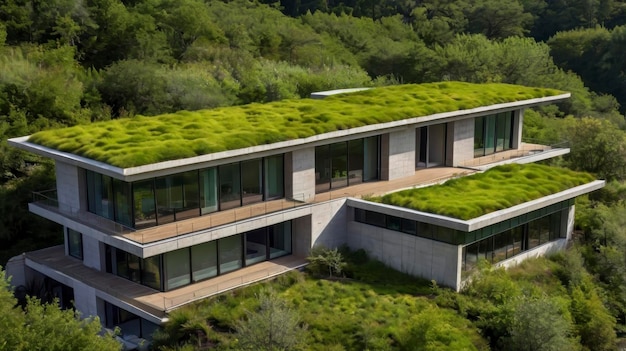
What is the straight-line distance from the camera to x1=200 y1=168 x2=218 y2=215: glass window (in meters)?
33.6

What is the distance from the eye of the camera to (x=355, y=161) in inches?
1587

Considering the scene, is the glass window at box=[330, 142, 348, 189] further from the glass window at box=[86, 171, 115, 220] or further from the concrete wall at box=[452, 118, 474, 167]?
the glass window at box=[86, 171, 115, 220]

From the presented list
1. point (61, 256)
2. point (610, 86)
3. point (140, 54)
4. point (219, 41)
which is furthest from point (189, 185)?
point (610, 86)

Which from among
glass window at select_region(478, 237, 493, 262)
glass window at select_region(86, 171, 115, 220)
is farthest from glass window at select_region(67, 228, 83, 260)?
glass window at select_region(478, 237, 493, 262)

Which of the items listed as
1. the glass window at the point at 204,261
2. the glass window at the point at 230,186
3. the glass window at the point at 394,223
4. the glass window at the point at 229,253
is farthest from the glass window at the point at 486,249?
the glass window at the point at 204,261

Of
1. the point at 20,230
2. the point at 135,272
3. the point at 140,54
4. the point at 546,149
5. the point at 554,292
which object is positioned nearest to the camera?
the point at 135,272

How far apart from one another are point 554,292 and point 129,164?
69.1 ft

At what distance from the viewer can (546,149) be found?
159 feet

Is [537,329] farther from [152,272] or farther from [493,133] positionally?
[493,133]

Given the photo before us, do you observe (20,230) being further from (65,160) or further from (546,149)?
(546,149)

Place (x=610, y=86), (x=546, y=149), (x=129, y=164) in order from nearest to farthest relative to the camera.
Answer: (x=129, y=164)
(x=546, y=149)
(x=610, y=86)

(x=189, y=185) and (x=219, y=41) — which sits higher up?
(x=219, y=41)

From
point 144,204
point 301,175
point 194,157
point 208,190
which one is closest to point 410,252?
point 301,175

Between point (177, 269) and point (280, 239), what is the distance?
6.26m
